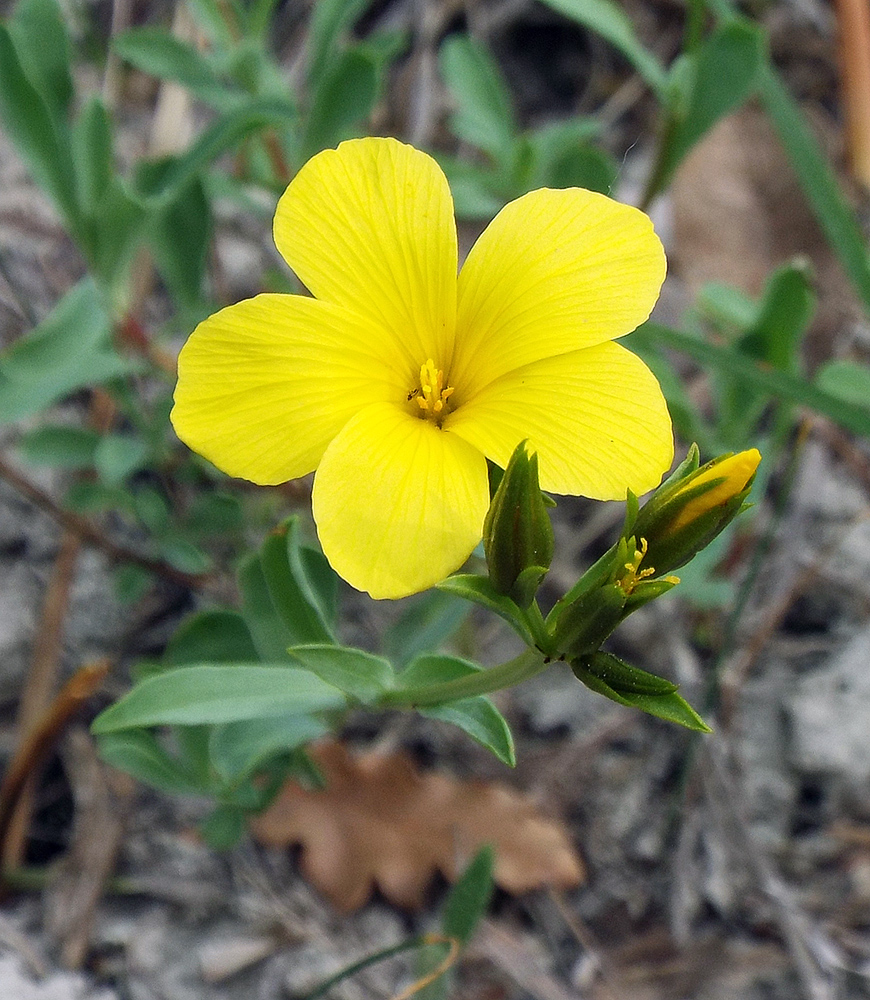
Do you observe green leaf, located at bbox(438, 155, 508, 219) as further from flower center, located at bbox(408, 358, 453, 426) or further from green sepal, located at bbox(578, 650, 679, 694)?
green sepal, located at bbox(578, 650, 679, 694)

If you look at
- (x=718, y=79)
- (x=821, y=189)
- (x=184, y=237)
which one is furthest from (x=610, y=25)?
(x=184, y=237)

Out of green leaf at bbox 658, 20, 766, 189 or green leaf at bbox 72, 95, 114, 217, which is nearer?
green leaf at bbox 72, 95, 114, 217

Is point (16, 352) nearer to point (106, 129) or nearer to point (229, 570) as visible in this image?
point (106, 129)

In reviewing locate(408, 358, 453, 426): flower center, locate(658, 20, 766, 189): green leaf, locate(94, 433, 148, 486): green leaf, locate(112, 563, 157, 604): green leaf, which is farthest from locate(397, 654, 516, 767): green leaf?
locate(658, 20, 766, 189): green leaf

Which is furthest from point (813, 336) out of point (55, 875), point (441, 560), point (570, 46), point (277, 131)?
point (55, 875)

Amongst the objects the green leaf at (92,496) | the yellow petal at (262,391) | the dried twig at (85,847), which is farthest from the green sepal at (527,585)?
the dried twig at (85,847)
